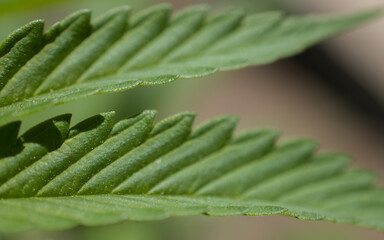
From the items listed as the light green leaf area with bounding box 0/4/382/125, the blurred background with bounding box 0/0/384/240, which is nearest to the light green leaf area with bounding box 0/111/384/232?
the light green leaf area with bounding box 0/4/382/125

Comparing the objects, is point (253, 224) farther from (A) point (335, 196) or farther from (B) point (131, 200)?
(B) point (131, 200)

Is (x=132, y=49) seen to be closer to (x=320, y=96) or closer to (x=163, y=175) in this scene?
(x=163, y=175)

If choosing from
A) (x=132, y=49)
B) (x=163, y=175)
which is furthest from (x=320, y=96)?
(x=163, y=175)

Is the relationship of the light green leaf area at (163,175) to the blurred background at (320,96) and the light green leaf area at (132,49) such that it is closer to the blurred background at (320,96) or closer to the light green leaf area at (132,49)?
the light green leaf area at (132,49)

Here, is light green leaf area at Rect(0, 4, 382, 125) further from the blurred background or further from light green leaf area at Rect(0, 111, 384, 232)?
the blurred background

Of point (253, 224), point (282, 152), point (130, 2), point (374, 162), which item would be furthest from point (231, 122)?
point (374, 162)

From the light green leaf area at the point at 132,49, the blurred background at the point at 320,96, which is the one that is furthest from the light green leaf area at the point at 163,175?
the blurred background at the point at 320,96
